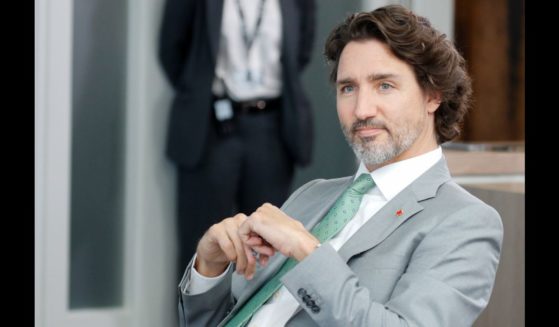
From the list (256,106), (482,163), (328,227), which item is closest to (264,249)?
(328,227)

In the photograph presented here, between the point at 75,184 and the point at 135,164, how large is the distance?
237mm

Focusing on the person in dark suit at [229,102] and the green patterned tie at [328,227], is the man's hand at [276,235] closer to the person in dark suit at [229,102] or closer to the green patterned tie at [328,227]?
the green patterned tie at [328,227]

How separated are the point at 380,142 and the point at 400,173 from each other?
3.3 inches

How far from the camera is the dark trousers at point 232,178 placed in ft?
10.8

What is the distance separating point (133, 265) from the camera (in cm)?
338

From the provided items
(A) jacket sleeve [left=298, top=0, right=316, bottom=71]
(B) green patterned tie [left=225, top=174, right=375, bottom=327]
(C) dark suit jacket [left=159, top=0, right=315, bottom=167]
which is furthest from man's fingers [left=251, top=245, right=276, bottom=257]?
(A) jacket sleeve [left=298, top=0, right=316, bottom=71]

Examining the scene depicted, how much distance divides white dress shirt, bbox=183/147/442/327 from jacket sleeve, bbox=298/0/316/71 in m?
1.65

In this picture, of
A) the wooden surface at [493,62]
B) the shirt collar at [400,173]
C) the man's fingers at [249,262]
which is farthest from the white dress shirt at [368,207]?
the wooden surface at [493,62]

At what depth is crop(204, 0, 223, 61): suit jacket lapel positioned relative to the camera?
126 inches

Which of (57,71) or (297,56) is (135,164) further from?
(297,56)

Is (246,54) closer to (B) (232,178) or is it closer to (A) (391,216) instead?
(B) (232,178)

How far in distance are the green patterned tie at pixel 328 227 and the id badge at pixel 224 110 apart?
1.44m
